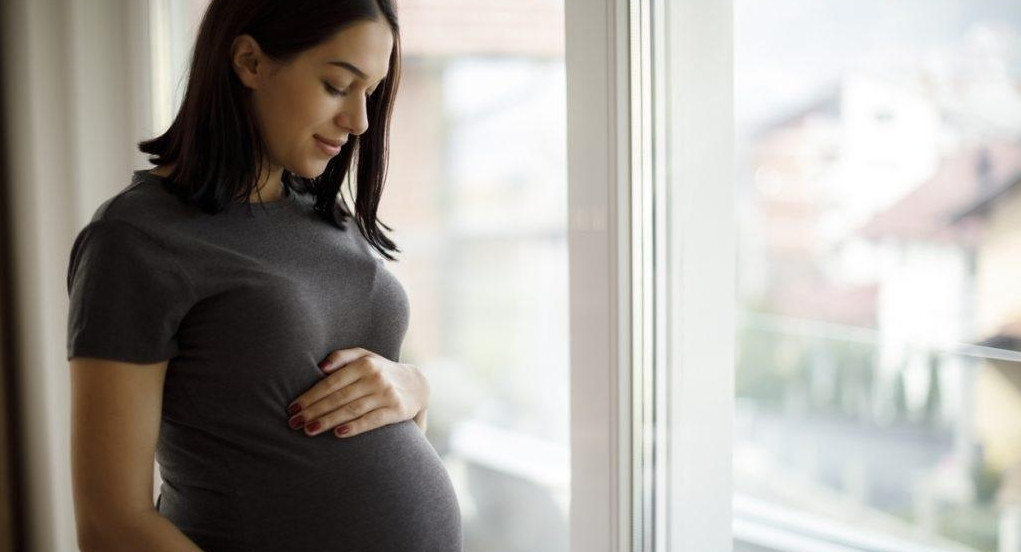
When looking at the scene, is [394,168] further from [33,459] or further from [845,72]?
[33,459]

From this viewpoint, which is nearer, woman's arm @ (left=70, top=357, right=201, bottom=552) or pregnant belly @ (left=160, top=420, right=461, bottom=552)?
woman's arm @ (left=70, top=357, right=201, bottom=552)

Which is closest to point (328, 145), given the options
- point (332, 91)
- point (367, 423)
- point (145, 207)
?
point (332, 91)

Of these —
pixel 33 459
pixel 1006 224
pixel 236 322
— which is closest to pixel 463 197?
pixel 236 322

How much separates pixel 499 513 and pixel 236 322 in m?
0.84

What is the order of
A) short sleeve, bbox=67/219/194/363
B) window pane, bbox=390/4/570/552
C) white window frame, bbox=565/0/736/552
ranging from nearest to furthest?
short sleeve, bbox=67/219/194/363 < white window frame, bbox=565/0/736/552 < window pane, bbox=390/4/570/552

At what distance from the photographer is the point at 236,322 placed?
101cm

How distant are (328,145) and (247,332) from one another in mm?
241

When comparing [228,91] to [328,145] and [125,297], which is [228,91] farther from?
[125,297]

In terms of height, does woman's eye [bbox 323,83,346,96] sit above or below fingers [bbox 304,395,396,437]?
above

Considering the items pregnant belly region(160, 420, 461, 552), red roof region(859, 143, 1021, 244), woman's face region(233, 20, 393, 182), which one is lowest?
pregnant belly region(160, 420, 461, 552)

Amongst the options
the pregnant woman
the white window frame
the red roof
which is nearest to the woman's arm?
the pregnant woman

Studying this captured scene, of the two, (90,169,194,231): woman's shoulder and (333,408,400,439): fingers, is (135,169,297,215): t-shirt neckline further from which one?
(333,408,400,439): fingers

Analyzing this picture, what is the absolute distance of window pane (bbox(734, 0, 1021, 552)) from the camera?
0.98 meters

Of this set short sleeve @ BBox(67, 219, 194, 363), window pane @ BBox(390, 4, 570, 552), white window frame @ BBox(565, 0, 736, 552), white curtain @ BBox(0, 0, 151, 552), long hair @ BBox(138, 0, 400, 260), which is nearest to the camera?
short sleeve @ BBox(67, 219, 194, 363)
